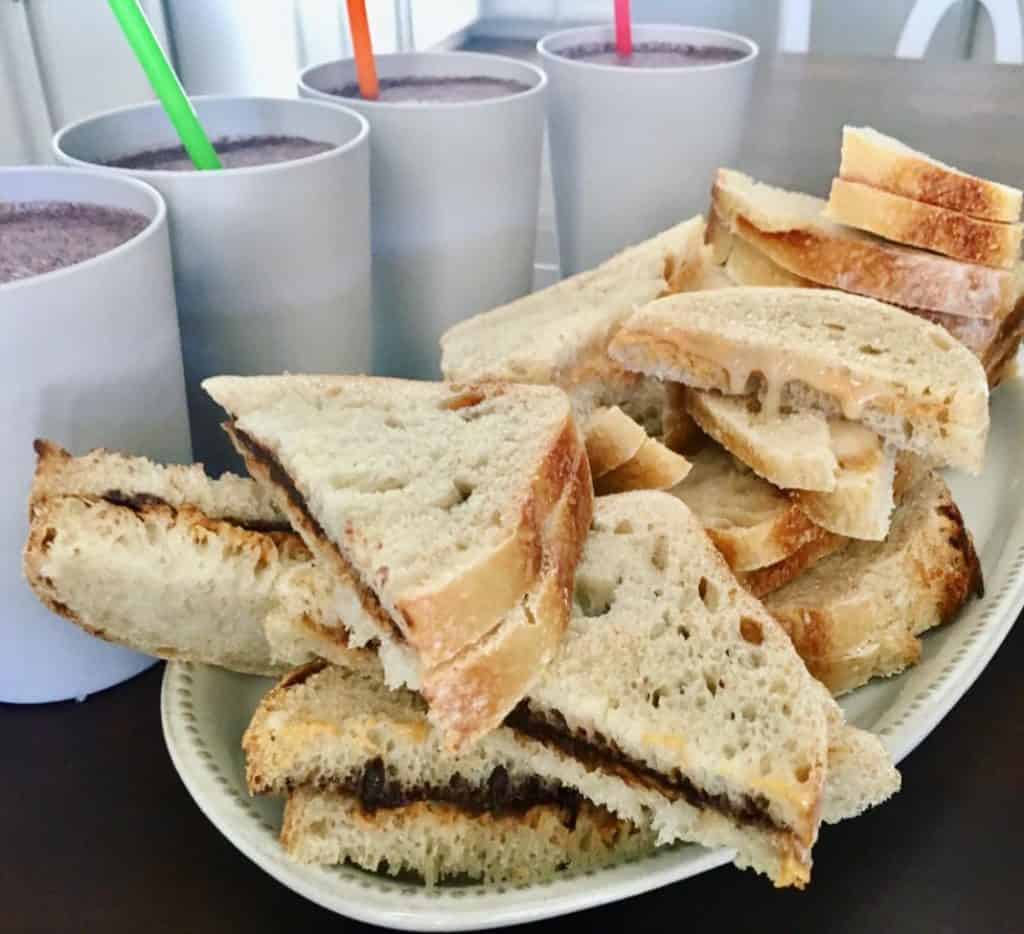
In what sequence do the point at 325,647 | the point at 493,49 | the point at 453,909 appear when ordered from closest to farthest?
the point at 453,909 → the point at 325,647 → the point at 493,49

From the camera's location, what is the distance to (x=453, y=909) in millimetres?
551

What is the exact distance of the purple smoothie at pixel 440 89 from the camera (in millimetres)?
1040

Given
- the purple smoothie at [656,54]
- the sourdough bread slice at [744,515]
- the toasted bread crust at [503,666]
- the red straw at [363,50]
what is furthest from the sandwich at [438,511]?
the purple smoothie at [656,54]

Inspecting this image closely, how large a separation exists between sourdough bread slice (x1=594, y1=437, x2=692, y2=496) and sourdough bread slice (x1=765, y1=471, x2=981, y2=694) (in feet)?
0.38

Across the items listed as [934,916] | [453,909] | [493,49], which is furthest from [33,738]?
[493,49]

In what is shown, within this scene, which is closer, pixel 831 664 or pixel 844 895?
pixel 844 895

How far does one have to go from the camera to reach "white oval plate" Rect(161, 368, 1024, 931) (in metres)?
0.55

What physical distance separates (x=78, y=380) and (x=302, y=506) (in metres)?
0.16

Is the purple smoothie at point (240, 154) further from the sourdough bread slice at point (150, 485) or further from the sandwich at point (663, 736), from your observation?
the sandwich at point (663, 736)

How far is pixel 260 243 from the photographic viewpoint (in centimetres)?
78

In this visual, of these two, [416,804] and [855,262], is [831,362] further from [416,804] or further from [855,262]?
[416,804]

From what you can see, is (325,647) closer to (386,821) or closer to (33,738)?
(386,821)

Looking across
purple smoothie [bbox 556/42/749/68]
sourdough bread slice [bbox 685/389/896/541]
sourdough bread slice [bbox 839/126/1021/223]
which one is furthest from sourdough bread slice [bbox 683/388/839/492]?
purple smoothie [bbox 556/42/749/68]

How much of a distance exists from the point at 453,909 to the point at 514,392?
0.37 meters
